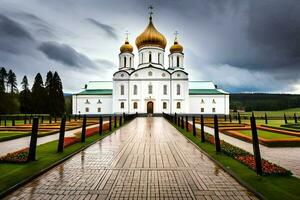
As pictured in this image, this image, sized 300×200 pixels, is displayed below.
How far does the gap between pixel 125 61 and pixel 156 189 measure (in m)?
54.5

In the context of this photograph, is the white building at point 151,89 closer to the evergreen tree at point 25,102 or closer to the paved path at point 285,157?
the evergreen tree at point 25,102

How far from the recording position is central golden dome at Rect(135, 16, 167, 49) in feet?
185

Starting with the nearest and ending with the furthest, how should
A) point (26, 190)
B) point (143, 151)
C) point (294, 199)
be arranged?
point (294, 199)
point (26, 190)
point (143, 151)

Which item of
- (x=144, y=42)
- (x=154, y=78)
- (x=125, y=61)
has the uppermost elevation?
(x=144, y=42)

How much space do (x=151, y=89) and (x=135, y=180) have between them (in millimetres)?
49527

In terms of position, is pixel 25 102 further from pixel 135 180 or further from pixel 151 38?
pixel 135 180

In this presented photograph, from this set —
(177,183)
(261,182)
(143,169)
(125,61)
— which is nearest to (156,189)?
(177,183)

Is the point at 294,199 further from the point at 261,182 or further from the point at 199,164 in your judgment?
the point at 199,164

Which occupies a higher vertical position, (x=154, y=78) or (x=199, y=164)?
(x=154, y=78)

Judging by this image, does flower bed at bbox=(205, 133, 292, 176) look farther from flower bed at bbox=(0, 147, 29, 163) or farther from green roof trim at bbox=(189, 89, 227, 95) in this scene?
green roof trim at bbox=(189, 89, 227, 95)

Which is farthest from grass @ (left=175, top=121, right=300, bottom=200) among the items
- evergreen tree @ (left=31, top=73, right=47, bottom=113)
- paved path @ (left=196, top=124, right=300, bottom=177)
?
evergreen tree @ (left=31, top=73, right=47, bottom=113)

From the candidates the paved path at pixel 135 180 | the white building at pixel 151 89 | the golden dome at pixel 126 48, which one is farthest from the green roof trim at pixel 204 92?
the paved path at pixel 135 180

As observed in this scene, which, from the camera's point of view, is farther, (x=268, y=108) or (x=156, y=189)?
(x=268, y=108)

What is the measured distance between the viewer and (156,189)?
543 cm
